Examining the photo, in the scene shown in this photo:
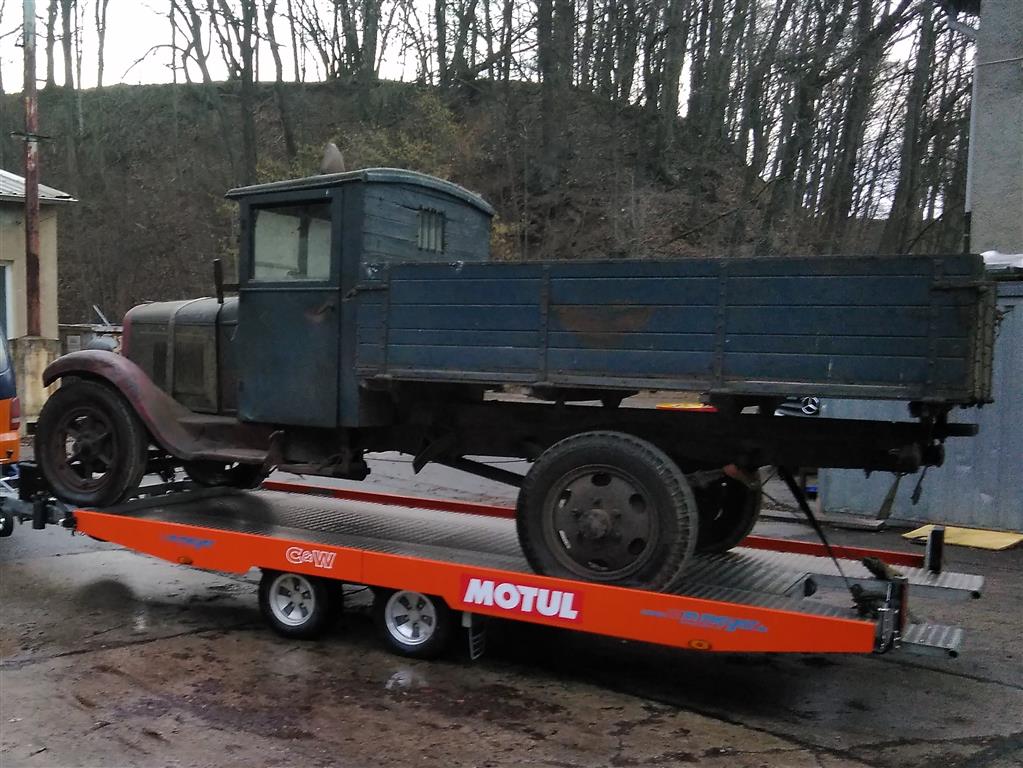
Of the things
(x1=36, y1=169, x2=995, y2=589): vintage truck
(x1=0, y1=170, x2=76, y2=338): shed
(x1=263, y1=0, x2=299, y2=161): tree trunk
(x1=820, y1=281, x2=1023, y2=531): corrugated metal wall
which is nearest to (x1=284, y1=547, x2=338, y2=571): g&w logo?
(x1=36, y1=169, x2=995, y2=589): vintage truck

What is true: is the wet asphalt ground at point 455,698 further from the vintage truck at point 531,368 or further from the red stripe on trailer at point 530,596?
the vintage truck at point 531,368

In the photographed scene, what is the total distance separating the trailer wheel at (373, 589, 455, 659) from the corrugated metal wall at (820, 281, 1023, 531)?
5.75 metres

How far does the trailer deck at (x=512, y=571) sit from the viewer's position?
14.6ft

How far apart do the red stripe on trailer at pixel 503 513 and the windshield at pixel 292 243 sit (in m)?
2.34

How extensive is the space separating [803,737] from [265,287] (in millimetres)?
4125

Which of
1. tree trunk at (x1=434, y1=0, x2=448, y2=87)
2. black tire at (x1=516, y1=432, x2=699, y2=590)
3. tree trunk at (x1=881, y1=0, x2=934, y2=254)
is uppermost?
tree trunk at (x1=434, y1=0, x2=448, y2=87)

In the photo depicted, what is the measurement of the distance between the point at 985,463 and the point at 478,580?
6598 mm

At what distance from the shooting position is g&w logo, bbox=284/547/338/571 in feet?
17.8

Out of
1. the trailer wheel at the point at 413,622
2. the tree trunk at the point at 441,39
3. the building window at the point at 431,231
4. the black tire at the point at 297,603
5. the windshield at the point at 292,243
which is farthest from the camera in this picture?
the tree trunk at the point at 441,39

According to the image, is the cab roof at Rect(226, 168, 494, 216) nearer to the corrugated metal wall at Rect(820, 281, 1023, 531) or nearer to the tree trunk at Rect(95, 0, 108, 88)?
the corrugated metal wall at Rect(820, 281, 1023, 531)

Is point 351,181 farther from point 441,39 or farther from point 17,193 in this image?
point 441,39

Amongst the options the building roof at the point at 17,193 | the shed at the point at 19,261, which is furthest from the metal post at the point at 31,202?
the shed at the point at 19,261

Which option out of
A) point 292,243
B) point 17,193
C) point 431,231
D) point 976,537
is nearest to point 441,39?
point 17,193

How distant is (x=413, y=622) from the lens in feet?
18.0
